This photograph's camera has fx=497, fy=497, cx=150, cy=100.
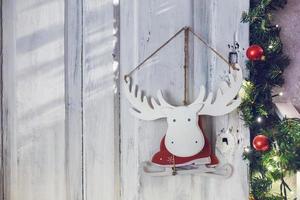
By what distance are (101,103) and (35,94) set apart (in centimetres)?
26

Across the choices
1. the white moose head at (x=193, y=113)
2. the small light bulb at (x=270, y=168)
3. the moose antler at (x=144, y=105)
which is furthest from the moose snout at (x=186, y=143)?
the small light bulb at (x=270, y=168)

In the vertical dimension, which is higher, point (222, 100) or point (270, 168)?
point (222, 100)

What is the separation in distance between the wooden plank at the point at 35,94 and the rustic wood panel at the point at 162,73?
0.25m

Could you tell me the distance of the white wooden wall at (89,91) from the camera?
182cm

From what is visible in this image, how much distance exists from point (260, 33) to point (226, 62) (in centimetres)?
16

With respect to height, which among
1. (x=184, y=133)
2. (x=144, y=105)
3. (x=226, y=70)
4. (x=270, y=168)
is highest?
(x=226, y=70)

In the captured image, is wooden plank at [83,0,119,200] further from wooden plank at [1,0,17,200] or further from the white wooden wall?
wooden plank at [1,0,17,200]

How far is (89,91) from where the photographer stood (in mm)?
1865

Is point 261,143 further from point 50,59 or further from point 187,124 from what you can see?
point 50,59

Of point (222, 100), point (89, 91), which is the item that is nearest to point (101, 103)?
point (89, 91)

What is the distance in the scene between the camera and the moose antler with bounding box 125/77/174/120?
5.78 feet

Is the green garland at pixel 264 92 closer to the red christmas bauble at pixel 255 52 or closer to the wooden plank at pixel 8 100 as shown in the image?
the red christmas bauble at pixel 255 52

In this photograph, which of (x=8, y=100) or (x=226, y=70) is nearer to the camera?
(x=226, y=70)

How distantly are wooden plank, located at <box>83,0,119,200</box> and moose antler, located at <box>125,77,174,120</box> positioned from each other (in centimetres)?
8
